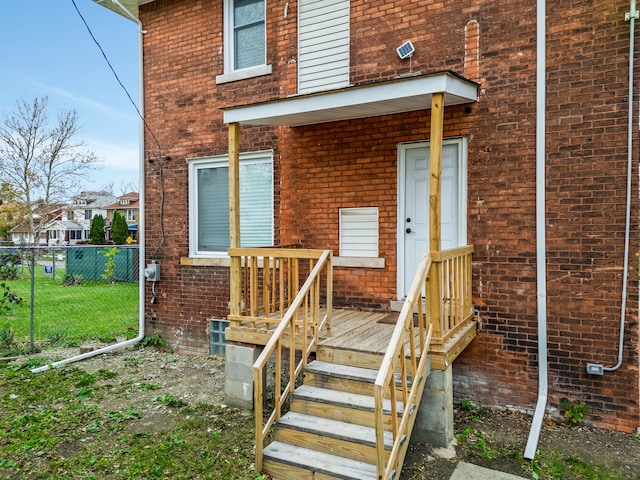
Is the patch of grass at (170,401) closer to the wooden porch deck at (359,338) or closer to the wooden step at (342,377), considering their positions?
the wooden porch deck at (359,338)

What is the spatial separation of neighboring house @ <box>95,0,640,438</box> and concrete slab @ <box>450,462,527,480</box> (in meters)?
1.42

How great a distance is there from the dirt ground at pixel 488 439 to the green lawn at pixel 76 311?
3.03 metres

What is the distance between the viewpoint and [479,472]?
12.4ft

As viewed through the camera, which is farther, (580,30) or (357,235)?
(357,235)

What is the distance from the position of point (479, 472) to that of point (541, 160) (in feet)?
10.5

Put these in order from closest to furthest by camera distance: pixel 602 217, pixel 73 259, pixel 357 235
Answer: pixel 602 217 → pixel 357 235 → pixel 73 259

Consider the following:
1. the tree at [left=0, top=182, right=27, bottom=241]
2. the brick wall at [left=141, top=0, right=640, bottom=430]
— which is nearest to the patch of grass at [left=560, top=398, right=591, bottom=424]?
the brick wall at [left=141, top=0, right=640, bottom=430]

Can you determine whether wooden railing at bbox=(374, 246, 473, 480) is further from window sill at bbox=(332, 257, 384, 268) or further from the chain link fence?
the chain link fence

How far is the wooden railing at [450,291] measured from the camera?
411 centimetres

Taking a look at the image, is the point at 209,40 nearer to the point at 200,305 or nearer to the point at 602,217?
the point at 200,305

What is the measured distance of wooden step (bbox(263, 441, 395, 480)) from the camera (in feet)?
11.1

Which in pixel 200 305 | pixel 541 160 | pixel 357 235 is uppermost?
pixel 541 160

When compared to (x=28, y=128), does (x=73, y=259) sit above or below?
below

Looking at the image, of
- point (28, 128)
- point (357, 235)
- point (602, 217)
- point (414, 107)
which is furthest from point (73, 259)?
point (602, 217)
